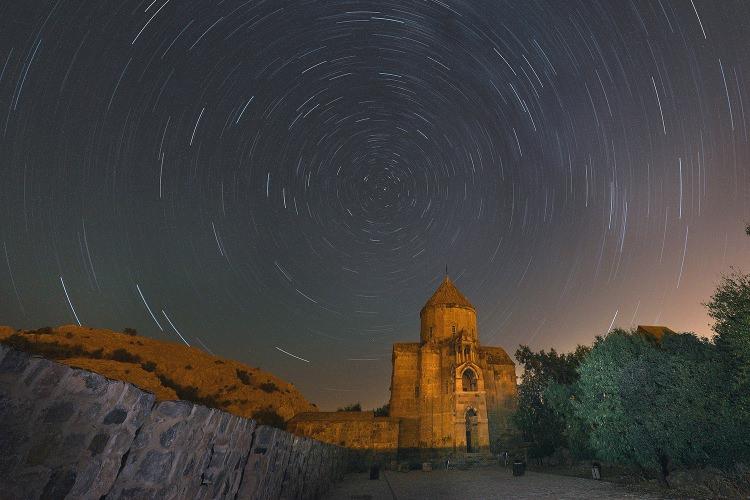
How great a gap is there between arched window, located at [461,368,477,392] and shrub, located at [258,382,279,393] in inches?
1428

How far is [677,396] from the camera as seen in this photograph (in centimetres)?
1595

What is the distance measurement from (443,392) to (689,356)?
105ft

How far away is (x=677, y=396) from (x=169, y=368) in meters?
64.1

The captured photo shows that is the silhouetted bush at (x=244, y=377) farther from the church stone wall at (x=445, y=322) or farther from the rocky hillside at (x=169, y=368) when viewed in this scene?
the church stone wall at (x=445, y=322)

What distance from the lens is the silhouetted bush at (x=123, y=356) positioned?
55.2m

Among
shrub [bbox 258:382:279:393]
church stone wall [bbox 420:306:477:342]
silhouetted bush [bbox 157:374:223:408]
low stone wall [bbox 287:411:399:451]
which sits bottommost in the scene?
low stone wall [bbox 287:411:399:451]

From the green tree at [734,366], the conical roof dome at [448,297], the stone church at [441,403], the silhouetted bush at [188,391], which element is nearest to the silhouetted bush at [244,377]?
the silhouetted bush at [188,391]

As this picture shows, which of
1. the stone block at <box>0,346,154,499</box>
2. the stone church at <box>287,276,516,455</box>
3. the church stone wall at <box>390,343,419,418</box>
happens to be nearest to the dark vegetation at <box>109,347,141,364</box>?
the stone church at <box>287,276,516,455</box>

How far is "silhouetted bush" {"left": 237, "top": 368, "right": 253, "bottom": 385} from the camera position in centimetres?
6569

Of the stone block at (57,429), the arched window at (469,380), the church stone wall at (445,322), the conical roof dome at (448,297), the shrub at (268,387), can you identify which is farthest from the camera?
the shrub at (268,387)

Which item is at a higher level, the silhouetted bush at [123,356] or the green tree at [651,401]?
the silhouetted bush at [123,356]

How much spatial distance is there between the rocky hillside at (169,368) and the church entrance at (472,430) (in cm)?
2698

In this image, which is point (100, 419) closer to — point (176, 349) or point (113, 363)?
point (113, 363)

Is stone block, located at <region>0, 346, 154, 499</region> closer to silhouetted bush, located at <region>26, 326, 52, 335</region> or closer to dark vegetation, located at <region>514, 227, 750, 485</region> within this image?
dark vegetation, located at <region>514, 227, 750, 485</region>
